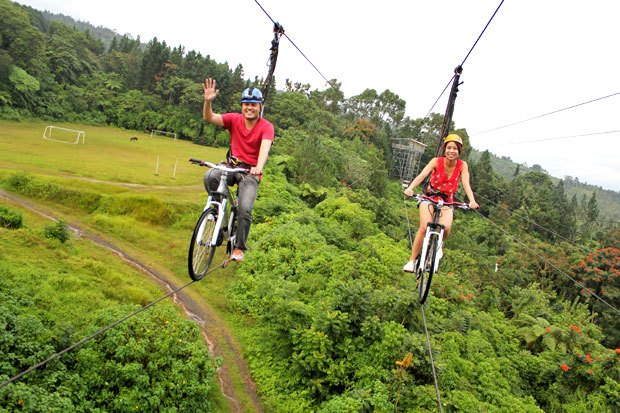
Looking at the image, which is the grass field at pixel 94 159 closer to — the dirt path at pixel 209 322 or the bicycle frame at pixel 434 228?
the dirt path at pixel 209 322

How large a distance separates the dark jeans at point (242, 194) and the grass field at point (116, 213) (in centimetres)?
654

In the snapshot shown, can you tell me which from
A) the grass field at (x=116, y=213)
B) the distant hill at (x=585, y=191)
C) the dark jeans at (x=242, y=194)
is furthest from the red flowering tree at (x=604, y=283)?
the distant hill at (x=585, y=191)

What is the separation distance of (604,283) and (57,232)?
34790mm

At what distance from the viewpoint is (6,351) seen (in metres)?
Answer: 6.93

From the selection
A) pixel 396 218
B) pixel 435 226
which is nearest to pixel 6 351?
pixel 435 226

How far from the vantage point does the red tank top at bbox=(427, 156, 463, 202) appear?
6.14m

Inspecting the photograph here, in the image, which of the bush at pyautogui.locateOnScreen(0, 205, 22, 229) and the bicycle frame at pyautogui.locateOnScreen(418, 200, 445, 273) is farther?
the bush at pyautogui.locateOnScreen(0, 205, 22, 229)

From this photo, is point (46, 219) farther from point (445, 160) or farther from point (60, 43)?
point (60, 43)

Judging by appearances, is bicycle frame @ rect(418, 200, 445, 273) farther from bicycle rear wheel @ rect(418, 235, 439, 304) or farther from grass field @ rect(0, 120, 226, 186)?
grass field @ rect(0, 120, 226, 186)

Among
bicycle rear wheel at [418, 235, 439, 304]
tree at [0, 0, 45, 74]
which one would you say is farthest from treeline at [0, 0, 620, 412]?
tree at [0, 0, 45, 74]

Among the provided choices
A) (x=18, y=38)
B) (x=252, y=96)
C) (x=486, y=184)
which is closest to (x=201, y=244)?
(x=252, y=96)

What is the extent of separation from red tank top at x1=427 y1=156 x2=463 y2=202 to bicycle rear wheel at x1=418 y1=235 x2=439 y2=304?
0.81m

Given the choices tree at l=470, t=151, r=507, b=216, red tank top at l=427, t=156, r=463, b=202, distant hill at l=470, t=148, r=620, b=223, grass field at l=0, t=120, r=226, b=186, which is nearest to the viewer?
red tank top at l=427, t=156, r=463, b=202

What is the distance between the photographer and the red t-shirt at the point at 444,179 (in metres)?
6.14
